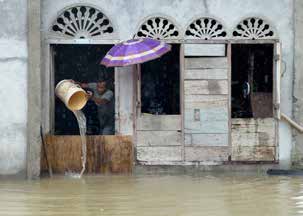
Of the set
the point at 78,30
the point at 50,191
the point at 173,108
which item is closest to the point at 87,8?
the point at 78,30

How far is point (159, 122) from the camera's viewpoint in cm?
1207

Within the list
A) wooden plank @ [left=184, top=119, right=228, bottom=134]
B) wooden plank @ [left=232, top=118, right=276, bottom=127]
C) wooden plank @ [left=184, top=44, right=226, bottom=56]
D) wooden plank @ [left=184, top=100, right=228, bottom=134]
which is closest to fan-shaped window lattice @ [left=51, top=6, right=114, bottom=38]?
wooden plank @ [left=184, top=44, right=226, bottom=56]

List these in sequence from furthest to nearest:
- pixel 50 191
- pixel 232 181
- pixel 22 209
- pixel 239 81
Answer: pixel 239 81 < pixel 232 181 < pixel 50 191 < pixel 22 209

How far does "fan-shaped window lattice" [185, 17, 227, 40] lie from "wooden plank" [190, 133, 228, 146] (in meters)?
1.75

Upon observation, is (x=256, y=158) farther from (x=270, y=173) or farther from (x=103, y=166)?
(x=103, y=166)

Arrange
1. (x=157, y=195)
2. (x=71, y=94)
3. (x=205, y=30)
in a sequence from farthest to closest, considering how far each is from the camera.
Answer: (x=205, y=30)
(x=71, y=94)
(x=157, y=195)

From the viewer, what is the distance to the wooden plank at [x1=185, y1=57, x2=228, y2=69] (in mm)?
12102

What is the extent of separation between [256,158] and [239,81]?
63.5 inches

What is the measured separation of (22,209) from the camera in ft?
27.8

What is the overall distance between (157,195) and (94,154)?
2688 mm

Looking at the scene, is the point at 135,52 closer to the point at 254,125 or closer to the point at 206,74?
the point at 206,74

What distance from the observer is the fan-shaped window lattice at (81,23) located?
39.5ft

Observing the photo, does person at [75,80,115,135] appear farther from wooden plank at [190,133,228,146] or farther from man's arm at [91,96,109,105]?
wooden plank at [190,133,228,146]

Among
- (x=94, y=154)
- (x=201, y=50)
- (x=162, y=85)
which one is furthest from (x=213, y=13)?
(x=94, y=154)
